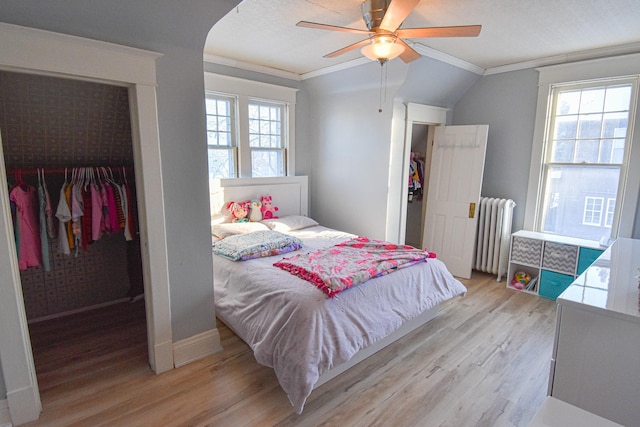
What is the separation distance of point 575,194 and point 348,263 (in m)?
2.85

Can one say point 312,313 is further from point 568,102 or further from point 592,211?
point 568,102

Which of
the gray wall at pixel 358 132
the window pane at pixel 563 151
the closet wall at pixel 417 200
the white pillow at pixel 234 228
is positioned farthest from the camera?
the closet wall at pixel 417 200

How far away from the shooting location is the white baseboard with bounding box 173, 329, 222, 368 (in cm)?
237

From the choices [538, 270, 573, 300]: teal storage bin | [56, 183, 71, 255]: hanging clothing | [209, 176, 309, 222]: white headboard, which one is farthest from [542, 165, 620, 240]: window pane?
[56, 183, 71, 255]: hanging clothing

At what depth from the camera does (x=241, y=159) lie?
Result: 13.6 feet

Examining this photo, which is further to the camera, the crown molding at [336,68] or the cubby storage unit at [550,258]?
the crown molding at [336,68]

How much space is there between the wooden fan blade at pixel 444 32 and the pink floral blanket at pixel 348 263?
5.35 feet

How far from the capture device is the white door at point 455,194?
4047mm

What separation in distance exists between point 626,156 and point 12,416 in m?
5.15

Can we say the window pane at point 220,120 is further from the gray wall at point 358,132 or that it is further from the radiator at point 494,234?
the radiator at point 494,234

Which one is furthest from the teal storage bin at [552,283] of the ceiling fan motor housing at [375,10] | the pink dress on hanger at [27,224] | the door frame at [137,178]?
the pink dress on hanger at [27,224]

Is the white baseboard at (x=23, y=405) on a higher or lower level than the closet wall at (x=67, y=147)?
lower

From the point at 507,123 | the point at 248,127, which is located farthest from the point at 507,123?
the point at 248,127

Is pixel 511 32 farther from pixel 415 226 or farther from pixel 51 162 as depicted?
pixel 51 162
